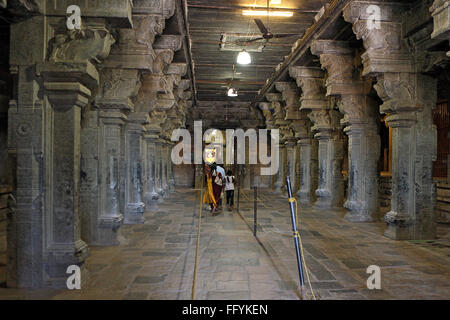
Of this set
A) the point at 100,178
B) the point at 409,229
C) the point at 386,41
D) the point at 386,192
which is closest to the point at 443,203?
the point at 386,192

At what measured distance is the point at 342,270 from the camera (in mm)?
5086

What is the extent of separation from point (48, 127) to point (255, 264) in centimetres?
332

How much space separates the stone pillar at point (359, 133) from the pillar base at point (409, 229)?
1930 mm

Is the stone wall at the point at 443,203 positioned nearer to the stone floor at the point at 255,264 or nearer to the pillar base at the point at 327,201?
the stone floor at the point at 255,264

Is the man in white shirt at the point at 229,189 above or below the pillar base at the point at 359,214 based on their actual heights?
above

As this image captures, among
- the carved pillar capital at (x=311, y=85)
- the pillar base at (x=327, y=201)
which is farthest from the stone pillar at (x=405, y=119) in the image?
the pillar base at (x=327, y=201)

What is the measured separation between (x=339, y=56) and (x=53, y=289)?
7493 mm

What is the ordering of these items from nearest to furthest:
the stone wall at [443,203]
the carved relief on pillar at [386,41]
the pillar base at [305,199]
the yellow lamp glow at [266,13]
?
the carved relief on pillar at [386,41], the yellow lamp glow at [266,13], the stone wall at [443,203], the pillar base at [305,199]

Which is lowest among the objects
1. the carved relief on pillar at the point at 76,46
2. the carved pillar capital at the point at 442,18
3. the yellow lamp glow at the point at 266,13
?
the carved relief on pillar at the point at 76,46

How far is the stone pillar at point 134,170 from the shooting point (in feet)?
27.4

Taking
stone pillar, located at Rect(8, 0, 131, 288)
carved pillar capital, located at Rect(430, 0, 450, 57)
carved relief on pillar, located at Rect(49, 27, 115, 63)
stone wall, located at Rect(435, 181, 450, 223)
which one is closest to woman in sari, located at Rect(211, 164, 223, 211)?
stone wall, located at Rect(435, 181, 450, 223)

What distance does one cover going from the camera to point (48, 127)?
4238 mm

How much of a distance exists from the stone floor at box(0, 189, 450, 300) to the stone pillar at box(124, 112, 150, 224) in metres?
0.41

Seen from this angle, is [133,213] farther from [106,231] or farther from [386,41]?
[386,41]
